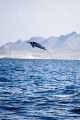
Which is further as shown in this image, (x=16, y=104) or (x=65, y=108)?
(x=16, y=104)

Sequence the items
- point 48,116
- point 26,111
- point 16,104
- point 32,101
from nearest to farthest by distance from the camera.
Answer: point 48,116 < point 26,111 < point 16,104 < point 32,101

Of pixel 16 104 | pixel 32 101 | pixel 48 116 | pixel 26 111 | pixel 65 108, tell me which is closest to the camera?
pixel 48 116

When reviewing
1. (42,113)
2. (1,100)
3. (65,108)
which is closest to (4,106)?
(1,100)

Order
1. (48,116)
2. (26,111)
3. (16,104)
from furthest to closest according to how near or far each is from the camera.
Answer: (16,104)
(26,111)
(48,116)

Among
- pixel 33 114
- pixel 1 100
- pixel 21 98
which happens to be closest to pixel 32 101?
pixel 21 98

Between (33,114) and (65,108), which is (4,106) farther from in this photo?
(65,108)

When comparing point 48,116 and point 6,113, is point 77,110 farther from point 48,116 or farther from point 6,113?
point 6,113

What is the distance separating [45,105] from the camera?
19.5 metres

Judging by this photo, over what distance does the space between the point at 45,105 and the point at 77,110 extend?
3094 millimetres

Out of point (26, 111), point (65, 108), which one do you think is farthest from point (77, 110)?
point (26, 111)

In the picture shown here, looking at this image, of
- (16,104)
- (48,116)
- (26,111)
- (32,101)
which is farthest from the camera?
(32,101)

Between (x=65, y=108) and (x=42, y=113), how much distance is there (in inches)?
102

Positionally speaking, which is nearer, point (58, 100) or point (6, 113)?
point (6, 113)

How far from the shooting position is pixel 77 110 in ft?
58.8
